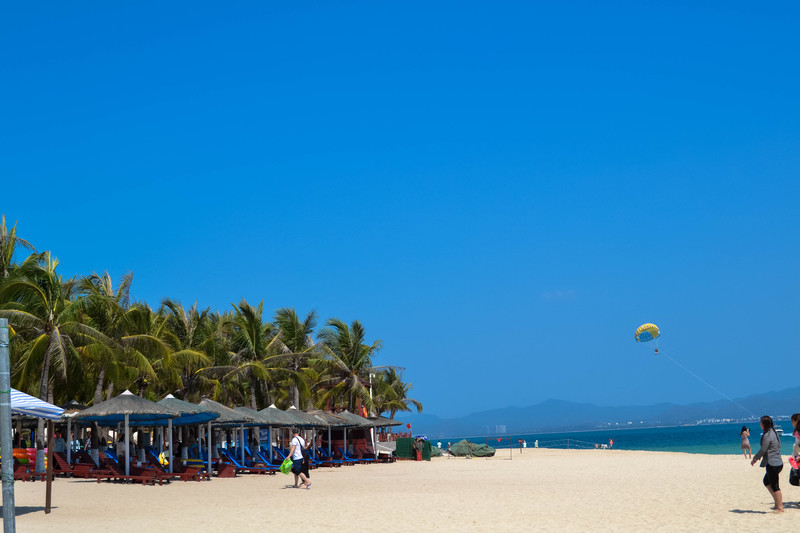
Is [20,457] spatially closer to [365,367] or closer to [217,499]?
[217,499]

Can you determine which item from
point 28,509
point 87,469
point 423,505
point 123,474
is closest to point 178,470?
Answer: point 123,474

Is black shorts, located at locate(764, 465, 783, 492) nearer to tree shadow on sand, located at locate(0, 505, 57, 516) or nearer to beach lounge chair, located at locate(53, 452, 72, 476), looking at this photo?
tree shadow on sand, located at locate(0, 505, 57, 516)

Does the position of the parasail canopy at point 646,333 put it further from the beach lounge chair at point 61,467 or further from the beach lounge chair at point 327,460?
the beach lounge chair at point 61,467

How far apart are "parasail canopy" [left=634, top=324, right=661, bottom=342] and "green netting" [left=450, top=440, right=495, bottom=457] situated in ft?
47.2

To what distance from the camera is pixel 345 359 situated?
42.3 metres

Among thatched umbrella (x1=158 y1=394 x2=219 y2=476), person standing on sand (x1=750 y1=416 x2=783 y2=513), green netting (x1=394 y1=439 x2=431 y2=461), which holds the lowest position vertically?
green netting (x1=394 y1=439 x2=431 y2=461)

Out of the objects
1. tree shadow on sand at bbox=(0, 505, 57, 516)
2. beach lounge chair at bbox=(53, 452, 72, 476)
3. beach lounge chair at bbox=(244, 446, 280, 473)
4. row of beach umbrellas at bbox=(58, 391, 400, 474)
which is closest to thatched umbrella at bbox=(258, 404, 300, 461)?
row of beach umbrellas at bbox=(58, 391, 400, 474)

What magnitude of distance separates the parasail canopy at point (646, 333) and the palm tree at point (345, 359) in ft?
46.0

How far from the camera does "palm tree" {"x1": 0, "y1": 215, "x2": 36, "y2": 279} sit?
994 inches

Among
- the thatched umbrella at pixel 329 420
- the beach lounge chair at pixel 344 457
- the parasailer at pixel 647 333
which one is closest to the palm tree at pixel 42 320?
the thatched umbrella at pixel 329 420

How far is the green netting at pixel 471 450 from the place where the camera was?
47.3 metres

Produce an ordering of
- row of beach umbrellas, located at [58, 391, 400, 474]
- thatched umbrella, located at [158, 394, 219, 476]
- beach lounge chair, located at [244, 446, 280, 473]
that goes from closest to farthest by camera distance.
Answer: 1. row of beach umbrellas, located at [58, 391, 400, 474]
2. thatched umbrella, located at [158, 394, 219, 476]
3. beach lounge chair, located at [244, 446, 280, 473]

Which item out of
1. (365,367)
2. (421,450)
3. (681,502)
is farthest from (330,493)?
(365,367)

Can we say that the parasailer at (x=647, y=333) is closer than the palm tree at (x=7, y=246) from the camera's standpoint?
No
